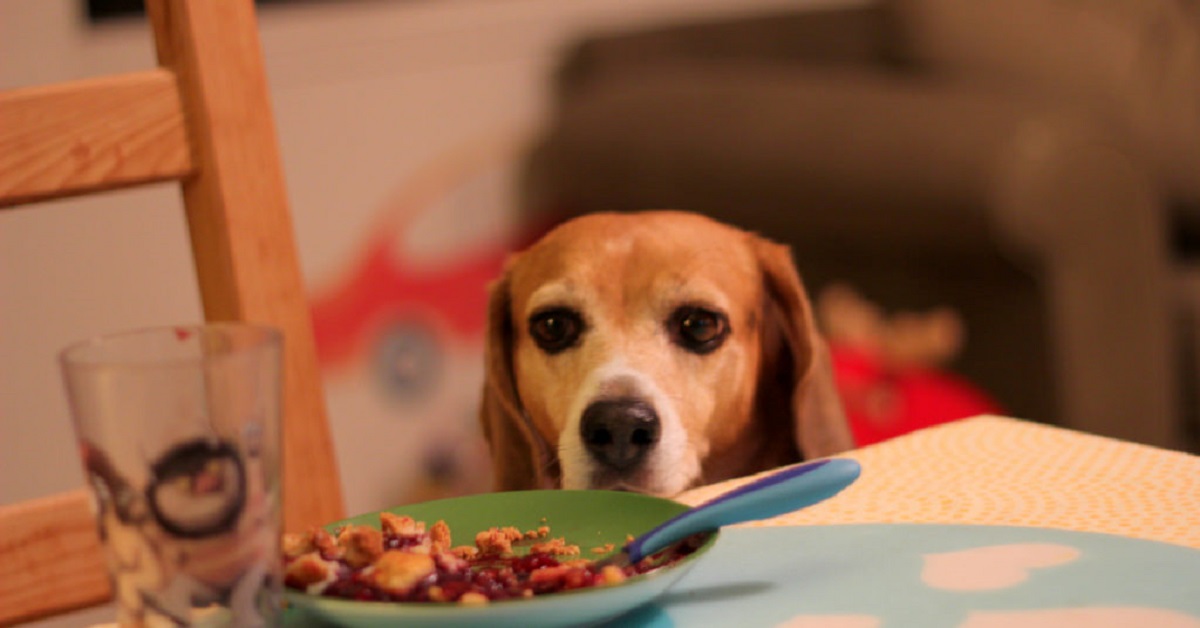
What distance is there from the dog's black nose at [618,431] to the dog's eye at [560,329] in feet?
0.29

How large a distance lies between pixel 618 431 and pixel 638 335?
12 centimetres

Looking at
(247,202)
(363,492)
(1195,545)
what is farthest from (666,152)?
(1195,545)

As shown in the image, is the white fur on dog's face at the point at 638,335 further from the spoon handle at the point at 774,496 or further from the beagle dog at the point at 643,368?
the spoon handle at the point at 774,496

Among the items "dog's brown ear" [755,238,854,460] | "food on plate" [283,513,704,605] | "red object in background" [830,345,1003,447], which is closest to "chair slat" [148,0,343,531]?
"food on plate" [283,513,704,605]

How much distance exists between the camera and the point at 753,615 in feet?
1.77

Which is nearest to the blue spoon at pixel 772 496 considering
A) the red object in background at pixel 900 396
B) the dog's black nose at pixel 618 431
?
the dog's black nose at pixel 618 431

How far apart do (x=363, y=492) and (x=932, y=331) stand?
4.48 ft

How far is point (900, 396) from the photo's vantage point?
6.46 ft

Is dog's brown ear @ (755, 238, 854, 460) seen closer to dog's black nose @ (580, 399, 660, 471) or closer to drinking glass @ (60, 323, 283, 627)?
dog's black nose @ (580, 399, 660, 471)

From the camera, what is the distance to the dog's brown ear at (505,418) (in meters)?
1.14

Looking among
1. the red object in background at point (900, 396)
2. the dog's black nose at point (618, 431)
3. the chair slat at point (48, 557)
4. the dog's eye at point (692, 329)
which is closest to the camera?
the chair slat at point (48, 557)

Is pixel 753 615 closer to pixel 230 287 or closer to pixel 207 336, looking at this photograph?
pixel 207 336

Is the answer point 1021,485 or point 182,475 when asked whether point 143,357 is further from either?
point 1021,485

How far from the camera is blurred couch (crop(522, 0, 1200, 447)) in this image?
6.53ft
